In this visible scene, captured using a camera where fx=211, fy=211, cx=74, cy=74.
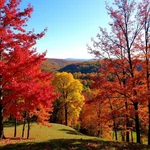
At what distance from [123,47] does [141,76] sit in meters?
2.99

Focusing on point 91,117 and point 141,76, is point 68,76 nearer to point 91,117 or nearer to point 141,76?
point 91,117

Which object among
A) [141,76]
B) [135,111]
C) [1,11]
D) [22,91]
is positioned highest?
[1,11]

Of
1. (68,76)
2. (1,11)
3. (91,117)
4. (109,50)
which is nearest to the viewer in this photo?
(1,11)

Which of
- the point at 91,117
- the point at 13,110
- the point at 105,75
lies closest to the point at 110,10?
the point at 105,75

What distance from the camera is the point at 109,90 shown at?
1741 cm

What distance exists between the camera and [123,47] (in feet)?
60.6

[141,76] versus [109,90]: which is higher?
[141,76]

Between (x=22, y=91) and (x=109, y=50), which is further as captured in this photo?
(x=109, y=50)

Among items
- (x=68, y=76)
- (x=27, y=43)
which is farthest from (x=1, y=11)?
(x=68, y=76)

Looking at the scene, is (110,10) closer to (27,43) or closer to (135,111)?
(27,43)

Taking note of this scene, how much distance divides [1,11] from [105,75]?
34.1 feet

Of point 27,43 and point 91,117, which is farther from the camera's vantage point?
point 91,117

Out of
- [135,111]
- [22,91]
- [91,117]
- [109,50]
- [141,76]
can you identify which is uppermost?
[109,50]

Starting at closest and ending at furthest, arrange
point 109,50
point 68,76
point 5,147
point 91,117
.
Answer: point 5,147
point 109,50
point 91,117
point 68,76
